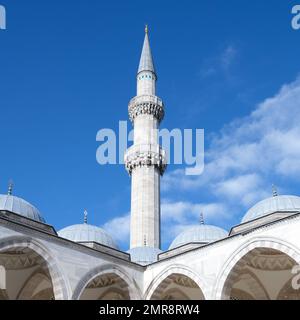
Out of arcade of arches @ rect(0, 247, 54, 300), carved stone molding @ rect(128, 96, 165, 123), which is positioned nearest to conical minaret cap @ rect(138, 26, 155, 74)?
carved stone molding @ rect(128, 96, 165, 123)

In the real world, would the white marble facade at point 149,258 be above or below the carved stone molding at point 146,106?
below

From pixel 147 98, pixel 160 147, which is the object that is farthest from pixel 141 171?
pixel 147 98

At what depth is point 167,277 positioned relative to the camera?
15016 millimetres

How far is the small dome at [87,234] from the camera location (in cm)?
1858

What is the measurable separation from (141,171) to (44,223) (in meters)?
Result: 7.88

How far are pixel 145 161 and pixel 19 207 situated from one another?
27.6 ft

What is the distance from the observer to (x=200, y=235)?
19.4 metres

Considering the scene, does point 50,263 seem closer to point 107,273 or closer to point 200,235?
point 107,273

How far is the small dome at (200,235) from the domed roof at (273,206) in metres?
1.99

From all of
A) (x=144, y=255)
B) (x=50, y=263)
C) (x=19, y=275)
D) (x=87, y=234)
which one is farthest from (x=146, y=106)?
(x=50, y=263)

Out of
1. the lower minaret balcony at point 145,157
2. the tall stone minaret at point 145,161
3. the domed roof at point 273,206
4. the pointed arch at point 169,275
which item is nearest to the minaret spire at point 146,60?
the tall stone minaret at point 145,161

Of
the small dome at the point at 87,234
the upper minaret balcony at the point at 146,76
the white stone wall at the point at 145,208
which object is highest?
the upper minaret balcony at the point at 146,76

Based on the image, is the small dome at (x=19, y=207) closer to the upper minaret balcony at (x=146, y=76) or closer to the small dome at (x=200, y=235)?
the small dome at (x=200, y=235)
